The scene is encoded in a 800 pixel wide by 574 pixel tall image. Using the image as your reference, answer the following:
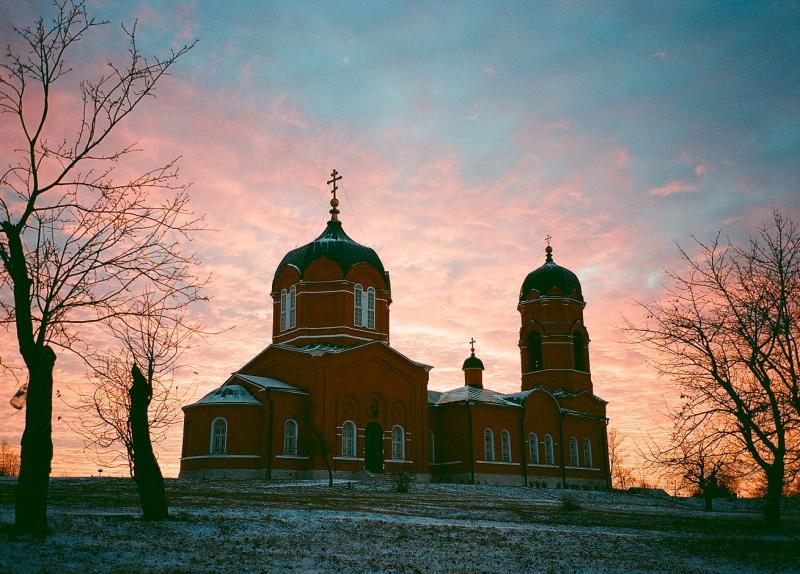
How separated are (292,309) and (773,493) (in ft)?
84.6

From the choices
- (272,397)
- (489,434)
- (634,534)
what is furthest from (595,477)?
(634,534)

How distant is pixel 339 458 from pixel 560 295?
2031 cm

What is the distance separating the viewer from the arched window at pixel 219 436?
105ft

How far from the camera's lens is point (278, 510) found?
14633 mm

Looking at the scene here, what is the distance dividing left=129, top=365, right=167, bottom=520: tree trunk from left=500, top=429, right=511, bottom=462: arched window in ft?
101

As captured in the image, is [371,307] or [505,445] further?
[505,445]

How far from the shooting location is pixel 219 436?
105 feet

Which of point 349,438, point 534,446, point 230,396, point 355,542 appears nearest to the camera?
point 355,542

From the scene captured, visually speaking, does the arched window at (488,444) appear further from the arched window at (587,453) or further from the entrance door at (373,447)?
the arched window at (587,453)

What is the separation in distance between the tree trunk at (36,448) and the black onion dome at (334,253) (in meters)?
27.0

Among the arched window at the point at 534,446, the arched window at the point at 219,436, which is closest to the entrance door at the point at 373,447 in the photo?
the arched window at the point at 219,436

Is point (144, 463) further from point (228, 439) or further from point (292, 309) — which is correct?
point (292, 309)

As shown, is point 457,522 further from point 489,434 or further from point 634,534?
point 489,434

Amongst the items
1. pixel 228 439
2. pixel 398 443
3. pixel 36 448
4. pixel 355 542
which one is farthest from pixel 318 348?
pixel 36 448
